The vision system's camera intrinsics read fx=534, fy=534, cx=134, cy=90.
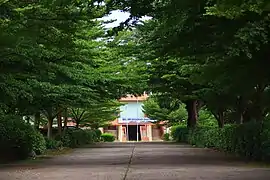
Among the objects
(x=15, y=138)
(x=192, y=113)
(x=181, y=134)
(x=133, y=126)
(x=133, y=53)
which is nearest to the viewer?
(x=15, y=138)

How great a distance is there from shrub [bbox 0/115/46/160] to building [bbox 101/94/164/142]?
5361 centimetres

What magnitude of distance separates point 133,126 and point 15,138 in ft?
191

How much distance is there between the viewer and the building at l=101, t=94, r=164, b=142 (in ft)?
248

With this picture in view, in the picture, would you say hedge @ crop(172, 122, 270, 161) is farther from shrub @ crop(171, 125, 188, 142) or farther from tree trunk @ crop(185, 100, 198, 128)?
shrub @ crop(171, 125, 188, 142)

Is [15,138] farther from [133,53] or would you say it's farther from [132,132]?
[132,132]

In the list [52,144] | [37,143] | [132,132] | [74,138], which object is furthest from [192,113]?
[132,132]

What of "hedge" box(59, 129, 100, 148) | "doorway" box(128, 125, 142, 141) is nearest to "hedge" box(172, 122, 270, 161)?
"hedge" box(59, 129, 100, 148)

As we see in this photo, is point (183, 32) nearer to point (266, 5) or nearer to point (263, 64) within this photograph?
point (263, 64)

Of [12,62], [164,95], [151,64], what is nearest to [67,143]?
[164,95]

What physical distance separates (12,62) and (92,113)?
35149mm

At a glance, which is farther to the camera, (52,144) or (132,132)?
(132,132)

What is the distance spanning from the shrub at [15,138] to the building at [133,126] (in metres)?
53.6

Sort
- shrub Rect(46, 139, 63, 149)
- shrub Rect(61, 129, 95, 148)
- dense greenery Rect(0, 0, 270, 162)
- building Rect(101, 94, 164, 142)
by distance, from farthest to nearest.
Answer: building Rect(101, 94, 164, 142) → shrub Rect(61, 129, 95, 148) → shrub Rect(46, 139, 63, 149) → dense greenery Rect(0, 0, 270, 162)

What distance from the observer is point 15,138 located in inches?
782
